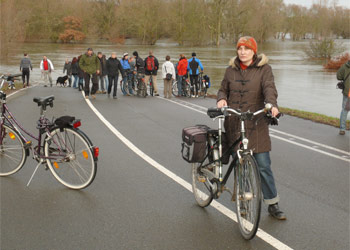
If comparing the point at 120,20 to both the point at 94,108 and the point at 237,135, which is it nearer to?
the point at 94,108

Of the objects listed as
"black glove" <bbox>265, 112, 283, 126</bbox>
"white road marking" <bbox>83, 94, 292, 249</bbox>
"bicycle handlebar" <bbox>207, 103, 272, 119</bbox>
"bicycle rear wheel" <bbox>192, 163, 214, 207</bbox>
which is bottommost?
"white road marking" <bbox>83, 94, 292, 249</bbox>

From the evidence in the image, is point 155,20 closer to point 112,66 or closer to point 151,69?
point 151,69

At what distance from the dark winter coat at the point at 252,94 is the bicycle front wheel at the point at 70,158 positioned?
1791 millimetres

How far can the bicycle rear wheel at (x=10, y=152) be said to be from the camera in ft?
19.9

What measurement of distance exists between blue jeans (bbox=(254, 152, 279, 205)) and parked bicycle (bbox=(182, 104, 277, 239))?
7.4 inches

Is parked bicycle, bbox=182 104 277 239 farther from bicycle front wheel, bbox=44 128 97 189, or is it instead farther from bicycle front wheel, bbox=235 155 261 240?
bicycle front wheel, bbox=44 128 97 189

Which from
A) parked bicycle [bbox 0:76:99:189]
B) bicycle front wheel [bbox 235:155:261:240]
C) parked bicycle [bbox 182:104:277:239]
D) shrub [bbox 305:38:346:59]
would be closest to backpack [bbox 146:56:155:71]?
parked bicycle [bbox 0:76:99:189]

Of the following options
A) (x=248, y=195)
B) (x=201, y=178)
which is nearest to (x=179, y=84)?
(x=201, y=178)

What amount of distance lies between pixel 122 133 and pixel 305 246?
636cm

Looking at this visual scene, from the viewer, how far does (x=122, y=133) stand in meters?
9.98

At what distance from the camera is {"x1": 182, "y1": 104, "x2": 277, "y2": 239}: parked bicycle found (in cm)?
411

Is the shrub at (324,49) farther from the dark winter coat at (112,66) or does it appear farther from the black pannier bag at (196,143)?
the black pannier bag at (196,143)

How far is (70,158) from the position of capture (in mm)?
5602

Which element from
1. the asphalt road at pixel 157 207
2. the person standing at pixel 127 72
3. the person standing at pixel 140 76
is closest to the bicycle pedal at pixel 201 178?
the asphalt road at pixel 157 207
